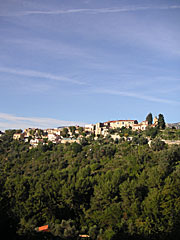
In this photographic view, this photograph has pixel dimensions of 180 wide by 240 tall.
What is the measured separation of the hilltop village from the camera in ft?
259

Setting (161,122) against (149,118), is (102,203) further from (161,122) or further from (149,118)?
(149,118)

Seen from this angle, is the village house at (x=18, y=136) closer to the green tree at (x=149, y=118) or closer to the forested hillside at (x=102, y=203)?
the green tree at (x=149, y=118)

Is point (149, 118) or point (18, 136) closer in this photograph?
point (149, 118)

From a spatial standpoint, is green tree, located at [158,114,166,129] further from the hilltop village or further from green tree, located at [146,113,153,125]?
green tree, located at [146,113,153,125]

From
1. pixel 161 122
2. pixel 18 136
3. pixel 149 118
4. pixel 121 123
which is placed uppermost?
pixel 149 118

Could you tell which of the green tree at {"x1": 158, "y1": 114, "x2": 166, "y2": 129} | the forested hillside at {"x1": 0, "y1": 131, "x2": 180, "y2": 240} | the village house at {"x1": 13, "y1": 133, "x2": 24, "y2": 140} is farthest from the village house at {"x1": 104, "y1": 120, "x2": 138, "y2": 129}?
the forested hillside at {"x1": 0, "y1": 131, "x2": 180, "y2": 240}

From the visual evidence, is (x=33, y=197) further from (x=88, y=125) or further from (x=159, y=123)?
(x=88, y=125)

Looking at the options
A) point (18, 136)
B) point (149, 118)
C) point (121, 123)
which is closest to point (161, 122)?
point (149, 118)

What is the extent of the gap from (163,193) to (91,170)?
21539 millimetres

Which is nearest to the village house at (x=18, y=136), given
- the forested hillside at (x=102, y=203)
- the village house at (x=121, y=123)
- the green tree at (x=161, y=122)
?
the village house at (x=121, y=123)

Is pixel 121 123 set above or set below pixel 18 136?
above

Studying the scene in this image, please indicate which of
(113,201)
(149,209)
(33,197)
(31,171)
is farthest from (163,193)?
(31,171)

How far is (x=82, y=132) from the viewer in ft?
286

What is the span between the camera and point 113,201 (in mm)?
36156
